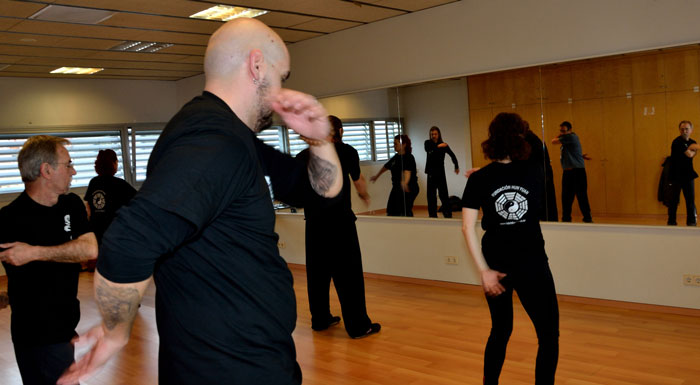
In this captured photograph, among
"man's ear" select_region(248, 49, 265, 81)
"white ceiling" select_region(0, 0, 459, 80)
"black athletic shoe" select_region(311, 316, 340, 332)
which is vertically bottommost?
"black athletic shoe" select_region(311, 316, 340, 332)

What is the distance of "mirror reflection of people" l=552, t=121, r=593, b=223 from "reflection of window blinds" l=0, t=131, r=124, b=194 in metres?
7.02

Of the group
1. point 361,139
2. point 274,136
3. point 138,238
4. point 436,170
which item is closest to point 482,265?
point 138,238

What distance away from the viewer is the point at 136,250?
105 cm

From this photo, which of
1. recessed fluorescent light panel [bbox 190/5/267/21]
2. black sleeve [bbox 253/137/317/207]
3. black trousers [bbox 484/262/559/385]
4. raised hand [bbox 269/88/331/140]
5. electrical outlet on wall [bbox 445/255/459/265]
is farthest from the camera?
electrical outlet on wall [bbox 445/255/459/265]

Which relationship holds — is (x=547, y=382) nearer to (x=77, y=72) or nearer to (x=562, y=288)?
(x=562, y=288)

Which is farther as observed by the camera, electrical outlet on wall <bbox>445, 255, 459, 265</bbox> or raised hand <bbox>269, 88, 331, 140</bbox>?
electrical outlet on wall <bbox>445, 255, 459, 265</bbox>

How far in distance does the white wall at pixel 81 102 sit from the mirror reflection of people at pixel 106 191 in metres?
3.32

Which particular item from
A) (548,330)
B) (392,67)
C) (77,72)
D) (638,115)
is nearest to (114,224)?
(548,330)

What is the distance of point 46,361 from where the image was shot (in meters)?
2.45

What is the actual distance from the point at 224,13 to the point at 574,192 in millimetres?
3644

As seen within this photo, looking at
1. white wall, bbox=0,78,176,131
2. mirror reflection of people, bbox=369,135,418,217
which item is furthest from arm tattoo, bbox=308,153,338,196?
white wall, bbox=0,78,176,131

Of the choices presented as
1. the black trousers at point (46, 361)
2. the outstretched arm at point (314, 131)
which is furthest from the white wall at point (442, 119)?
the outstretched arm at point (314, 131)

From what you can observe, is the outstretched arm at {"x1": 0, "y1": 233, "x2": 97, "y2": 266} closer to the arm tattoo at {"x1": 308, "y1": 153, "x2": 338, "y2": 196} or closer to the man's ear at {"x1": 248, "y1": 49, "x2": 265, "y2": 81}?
the arm tattoo at {"x1": 308, "y1": 153, "x2": 338, "y2": 196}

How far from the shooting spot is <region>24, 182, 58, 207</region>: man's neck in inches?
101
